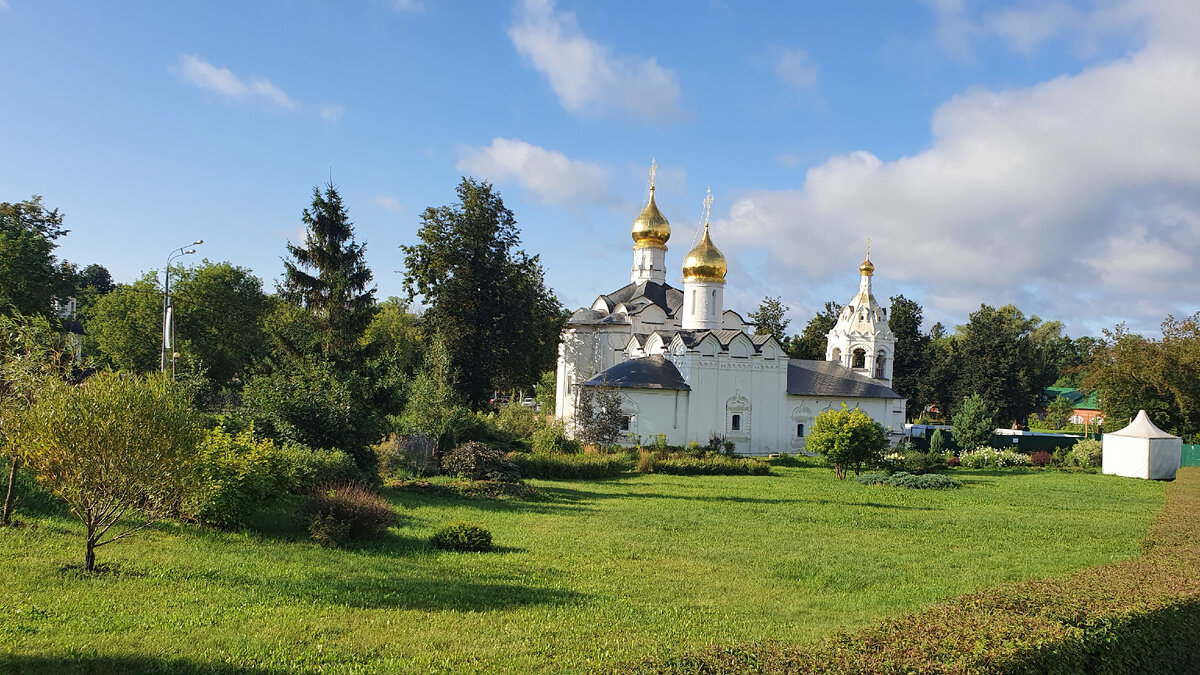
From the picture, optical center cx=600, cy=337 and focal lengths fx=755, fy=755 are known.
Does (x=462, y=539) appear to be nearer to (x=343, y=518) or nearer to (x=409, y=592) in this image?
(x=343, y=518)

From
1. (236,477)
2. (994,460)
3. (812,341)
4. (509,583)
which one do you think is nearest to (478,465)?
Answer: (236,477)

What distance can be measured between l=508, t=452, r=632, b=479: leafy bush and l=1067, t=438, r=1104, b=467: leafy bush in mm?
21564

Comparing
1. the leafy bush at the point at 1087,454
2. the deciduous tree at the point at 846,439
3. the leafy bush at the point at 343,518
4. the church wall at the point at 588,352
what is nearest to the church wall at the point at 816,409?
the leafy bush at the point at 1087,454

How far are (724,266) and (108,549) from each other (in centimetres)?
3223

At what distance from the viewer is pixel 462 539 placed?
1235 cm

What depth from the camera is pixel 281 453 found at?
13688mm

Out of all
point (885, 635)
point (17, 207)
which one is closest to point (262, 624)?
A: point (885, 635)

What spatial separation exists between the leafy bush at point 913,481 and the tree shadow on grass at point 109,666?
76.4 feet

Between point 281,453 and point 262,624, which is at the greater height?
point 281,453

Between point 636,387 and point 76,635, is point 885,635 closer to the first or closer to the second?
point 76,635

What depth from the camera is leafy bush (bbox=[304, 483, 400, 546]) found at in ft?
39.4

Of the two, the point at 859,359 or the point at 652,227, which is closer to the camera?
the point at 859,359

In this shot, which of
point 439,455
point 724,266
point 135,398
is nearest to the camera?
point 135,398

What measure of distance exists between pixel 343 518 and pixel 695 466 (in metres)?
18.3
